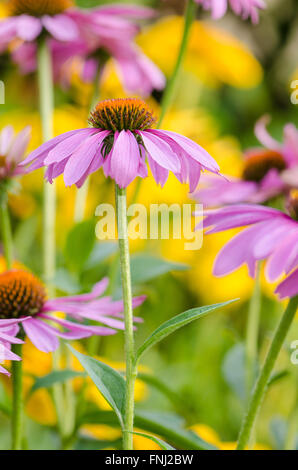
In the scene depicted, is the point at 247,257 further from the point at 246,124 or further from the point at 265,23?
the point at 265,23

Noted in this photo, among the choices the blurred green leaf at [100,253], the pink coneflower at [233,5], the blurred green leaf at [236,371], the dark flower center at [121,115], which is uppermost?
the pink coneflower at [233,5]

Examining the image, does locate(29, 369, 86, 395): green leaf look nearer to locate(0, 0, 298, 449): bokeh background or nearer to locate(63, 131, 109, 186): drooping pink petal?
locate(0, 0, 298, 449): bokeh background

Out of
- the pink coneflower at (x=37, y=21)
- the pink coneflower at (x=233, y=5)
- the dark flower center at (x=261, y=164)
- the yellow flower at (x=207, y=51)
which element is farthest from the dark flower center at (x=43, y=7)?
the yellow flower at (x=207, y=51)

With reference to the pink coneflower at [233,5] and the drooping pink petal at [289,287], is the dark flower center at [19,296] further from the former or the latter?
the pink coneflower at [233,5]

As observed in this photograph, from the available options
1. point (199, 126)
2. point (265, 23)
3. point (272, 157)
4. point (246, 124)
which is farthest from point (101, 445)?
→ point (265, 23)

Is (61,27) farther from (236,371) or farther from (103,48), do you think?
(236,371)

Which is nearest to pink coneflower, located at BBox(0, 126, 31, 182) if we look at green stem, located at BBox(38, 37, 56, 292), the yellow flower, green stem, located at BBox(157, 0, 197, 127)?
green stem, located at BBox(38, 37, 56, 292)
